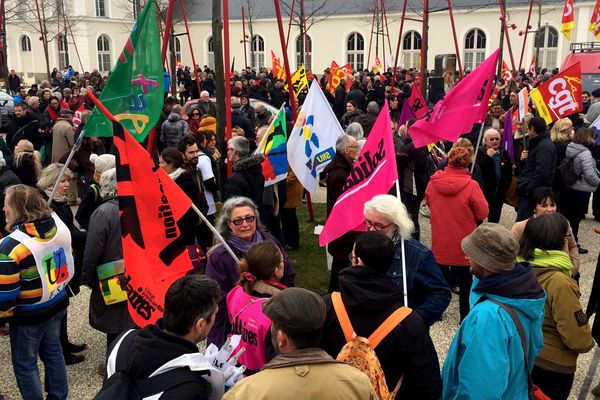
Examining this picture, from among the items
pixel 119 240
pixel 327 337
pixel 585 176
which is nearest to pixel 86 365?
pixel 119 240

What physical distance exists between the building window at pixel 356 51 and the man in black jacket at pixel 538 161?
39.3 meters

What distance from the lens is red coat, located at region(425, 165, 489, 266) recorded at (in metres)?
5.31

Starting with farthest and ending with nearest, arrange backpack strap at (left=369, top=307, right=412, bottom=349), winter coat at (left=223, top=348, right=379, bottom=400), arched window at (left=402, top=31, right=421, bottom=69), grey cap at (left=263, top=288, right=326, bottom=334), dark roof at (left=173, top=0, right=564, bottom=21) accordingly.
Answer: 1. arched window at (left=402, top=31, right=421, bottom=69)
2. dark roof at (left=173, top=0, right=564, bottom=21)
3. backpack strap at (left=369, top=307, right=412, bottom=349)
4. grey cap at (left=263, top=288, right=326, bottom=334)
5. winter coat at (left=223, top=348, right=379, bottom=400)

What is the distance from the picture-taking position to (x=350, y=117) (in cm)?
1177

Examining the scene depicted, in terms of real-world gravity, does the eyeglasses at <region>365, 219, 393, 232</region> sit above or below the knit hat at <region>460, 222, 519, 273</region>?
below

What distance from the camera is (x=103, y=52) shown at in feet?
168

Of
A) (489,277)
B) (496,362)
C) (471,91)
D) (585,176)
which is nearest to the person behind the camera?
(496,362)

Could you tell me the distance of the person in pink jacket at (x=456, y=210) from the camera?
531 centimetres

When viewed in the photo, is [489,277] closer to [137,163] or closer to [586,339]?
[586,339]

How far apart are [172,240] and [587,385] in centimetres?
324

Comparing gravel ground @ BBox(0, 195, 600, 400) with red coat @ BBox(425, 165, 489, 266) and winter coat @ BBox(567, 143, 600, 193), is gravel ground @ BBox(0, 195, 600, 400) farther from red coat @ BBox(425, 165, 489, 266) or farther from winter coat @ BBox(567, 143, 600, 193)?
winter coat @ BBox(567, 143, 600, 193)

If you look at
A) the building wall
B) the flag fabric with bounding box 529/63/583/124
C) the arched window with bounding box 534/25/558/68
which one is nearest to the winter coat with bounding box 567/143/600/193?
the flag fabric with bounding box 529/63/583/124

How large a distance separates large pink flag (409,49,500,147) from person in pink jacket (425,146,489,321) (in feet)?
2.26

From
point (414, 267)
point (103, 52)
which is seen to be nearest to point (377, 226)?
point (414, 267)
